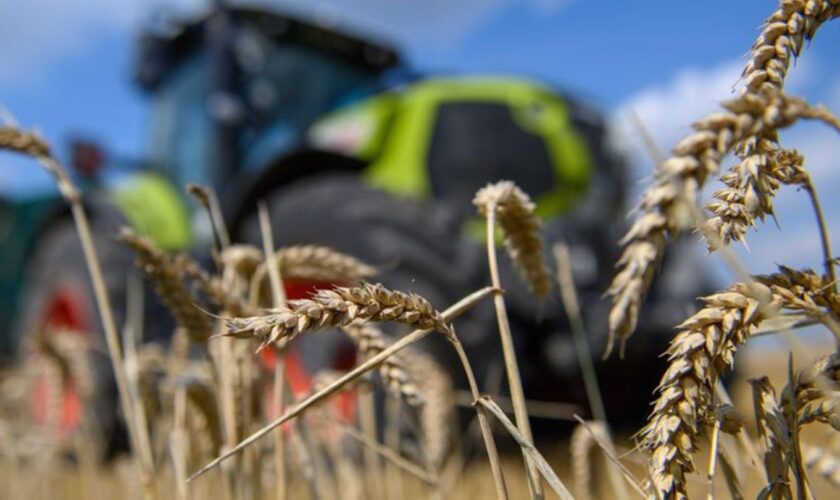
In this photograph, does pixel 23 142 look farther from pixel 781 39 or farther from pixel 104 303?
pixel 781 39

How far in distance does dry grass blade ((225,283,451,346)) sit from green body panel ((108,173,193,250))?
3.55 m

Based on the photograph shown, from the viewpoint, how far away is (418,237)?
2.71 meters

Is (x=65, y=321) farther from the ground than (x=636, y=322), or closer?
farther from the ground

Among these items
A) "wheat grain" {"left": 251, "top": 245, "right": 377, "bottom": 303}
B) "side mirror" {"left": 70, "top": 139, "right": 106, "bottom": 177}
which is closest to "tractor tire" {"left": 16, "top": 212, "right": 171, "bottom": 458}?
"side mirror" {"left": 70, "top": 139, "right": 106, "bottom": 177}

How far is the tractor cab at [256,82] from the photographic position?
3.99 meters

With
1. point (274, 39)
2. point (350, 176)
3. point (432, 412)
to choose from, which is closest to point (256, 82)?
point (274, 39)

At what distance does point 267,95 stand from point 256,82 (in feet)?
0.29

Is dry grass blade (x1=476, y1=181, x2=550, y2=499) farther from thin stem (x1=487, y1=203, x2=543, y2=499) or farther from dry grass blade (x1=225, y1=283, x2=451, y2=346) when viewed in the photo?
dry grass blade (x1=225, y1=283, x2=451, y2=346)

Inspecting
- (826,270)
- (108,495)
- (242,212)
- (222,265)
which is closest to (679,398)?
(826,270)

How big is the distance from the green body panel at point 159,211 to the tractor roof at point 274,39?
703 millimetres

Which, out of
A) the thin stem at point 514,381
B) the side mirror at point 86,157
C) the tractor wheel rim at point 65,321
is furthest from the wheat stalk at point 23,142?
the side mirror at point 86,157

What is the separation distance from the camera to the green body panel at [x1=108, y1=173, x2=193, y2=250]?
3994 millimetres

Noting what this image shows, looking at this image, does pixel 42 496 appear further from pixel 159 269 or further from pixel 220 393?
pixel 159 269

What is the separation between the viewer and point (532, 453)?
571 millimetres
